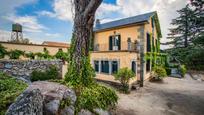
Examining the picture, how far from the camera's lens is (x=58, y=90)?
4.30 metres

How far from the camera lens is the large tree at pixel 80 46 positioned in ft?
17.5

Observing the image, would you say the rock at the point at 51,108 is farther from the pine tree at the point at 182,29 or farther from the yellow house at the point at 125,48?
the pine tree at the point at 182,29

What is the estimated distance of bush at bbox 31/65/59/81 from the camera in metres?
12.0

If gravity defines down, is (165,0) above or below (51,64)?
above

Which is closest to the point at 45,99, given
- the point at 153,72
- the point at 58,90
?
the point at 58,90

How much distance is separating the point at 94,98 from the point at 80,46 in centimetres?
203

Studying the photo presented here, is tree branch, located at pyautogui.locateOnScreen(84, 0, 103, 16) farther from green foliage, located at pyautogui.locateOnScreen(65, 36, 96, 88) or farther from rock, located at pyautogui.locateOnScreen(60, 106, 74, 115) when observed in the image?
rock, located at pyautogui.locateOnScreen(60, 106, 74, 115)

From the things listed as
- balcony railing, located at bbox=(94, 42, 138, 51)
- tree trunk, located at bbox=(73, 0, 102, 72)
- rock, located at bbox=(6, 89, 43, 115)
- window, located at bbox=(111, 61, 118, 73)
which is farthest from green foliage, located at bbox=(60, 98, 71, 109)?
balcony railing, located at bbox=(94, 42, 138, 51)

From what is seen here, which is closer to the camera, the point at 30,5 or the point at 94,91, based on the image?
the point at 94,91

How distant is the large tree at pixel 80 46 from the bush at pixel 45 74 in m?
7.69

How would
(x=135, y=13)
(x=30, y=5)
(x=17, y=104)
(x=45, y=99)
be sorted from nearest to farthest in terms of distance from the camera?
(x=17, y=104)
(x=45, y=99)
(x=30, y=5)
(x=135, y=13)

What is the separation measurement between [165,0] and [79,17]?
1040 cm

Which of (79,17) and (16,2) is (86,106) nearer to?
(79,17)

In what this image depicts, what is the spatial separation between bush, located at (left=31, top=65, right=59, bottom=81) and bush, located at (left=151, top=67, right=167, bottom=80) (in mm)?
10219
